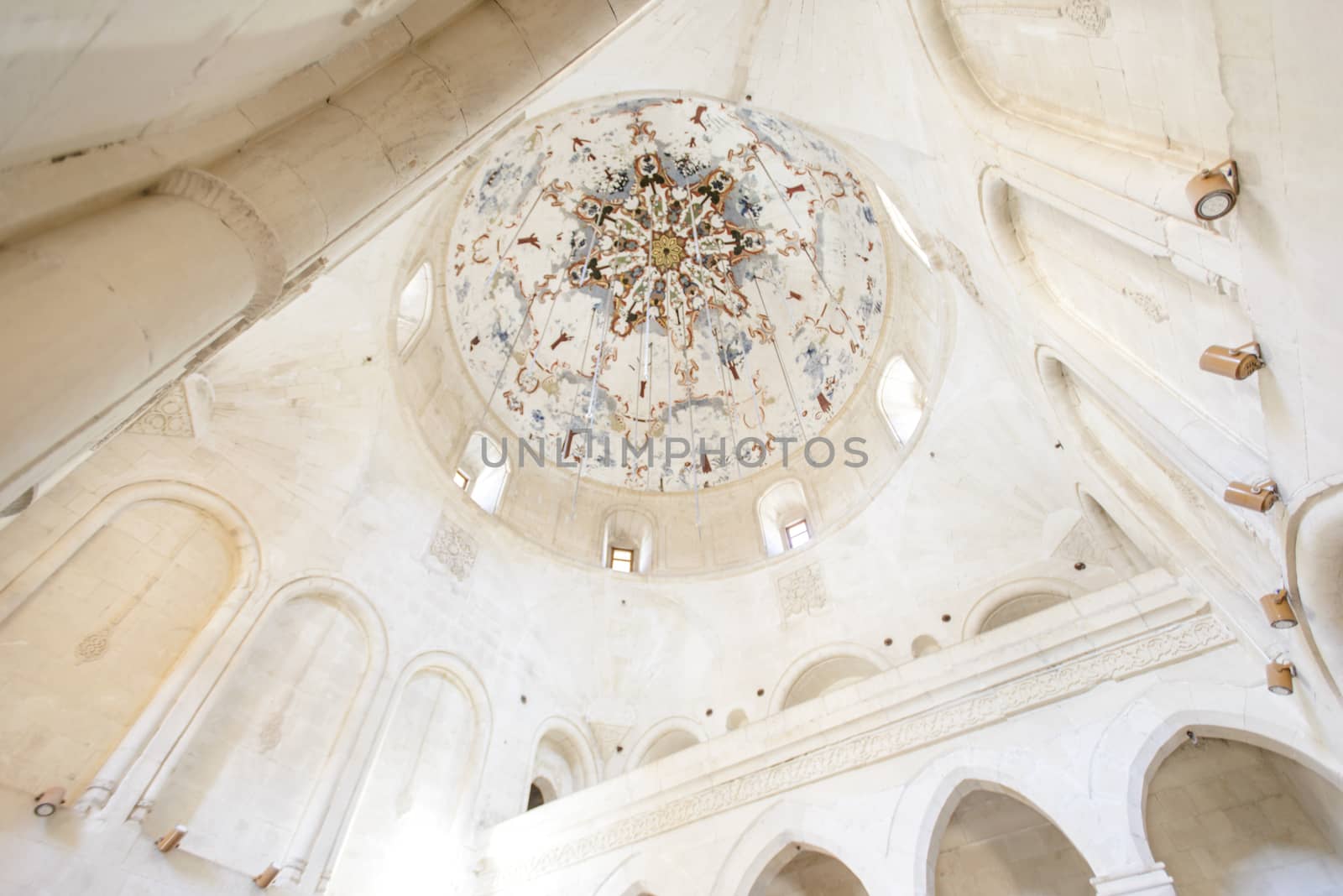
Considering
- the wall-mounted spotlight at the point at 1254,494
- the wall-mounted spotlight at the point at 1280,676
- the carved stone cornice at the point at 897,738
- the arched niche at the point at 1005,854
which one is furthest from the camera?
the arched niche at the point at 1005,854

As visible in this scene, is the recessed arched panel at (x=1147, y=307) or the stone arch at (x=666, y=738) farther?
the stone arch at (x=666, y=738)

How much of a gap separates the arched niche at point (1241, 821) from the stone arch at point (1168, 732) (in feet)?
1.87

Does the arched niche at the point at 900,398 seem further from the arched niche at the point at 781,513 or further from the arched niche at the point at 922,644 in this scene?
the arched niche at the point at 922,644

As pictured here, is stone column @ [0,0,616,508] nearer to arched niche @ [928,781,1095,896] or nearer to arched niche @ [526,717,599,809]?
arched niche @ [928,781,1095,896]

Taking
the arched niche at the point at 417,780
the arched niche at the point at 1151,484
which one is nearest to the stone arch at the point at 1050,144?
the arched niche at the point at 1151,484

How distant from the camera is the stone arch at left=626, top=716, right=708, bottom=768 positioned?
11758 mm

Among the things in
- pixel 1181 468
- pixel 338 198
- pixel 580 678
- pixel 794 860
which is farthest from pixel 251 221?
pixel 580 678

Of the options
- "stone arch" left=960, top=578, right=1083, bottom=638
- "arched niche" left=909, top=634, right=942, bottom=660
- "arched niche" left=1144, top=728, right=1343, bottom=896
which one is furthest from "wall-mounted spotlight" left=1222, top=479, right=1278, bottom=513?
"arched niche" left=909, top=634, right=942, bottom=660

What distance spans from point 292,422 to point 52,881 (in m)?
5.36

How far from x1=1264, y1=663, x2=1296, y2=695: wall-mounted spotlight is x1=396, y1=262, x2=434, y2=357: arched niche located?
1119 cm

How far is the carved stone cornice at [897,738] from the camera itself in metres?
6.16

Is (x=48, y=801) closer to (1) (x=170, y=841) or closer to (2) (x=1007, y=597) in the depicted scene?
(1) (x=170, y=841)

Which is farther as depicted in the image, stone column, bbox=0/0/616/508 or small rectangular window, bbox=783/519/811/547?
small rectangular window, bbox=783/519/811/547

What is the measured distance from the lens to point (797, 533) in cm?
1377
